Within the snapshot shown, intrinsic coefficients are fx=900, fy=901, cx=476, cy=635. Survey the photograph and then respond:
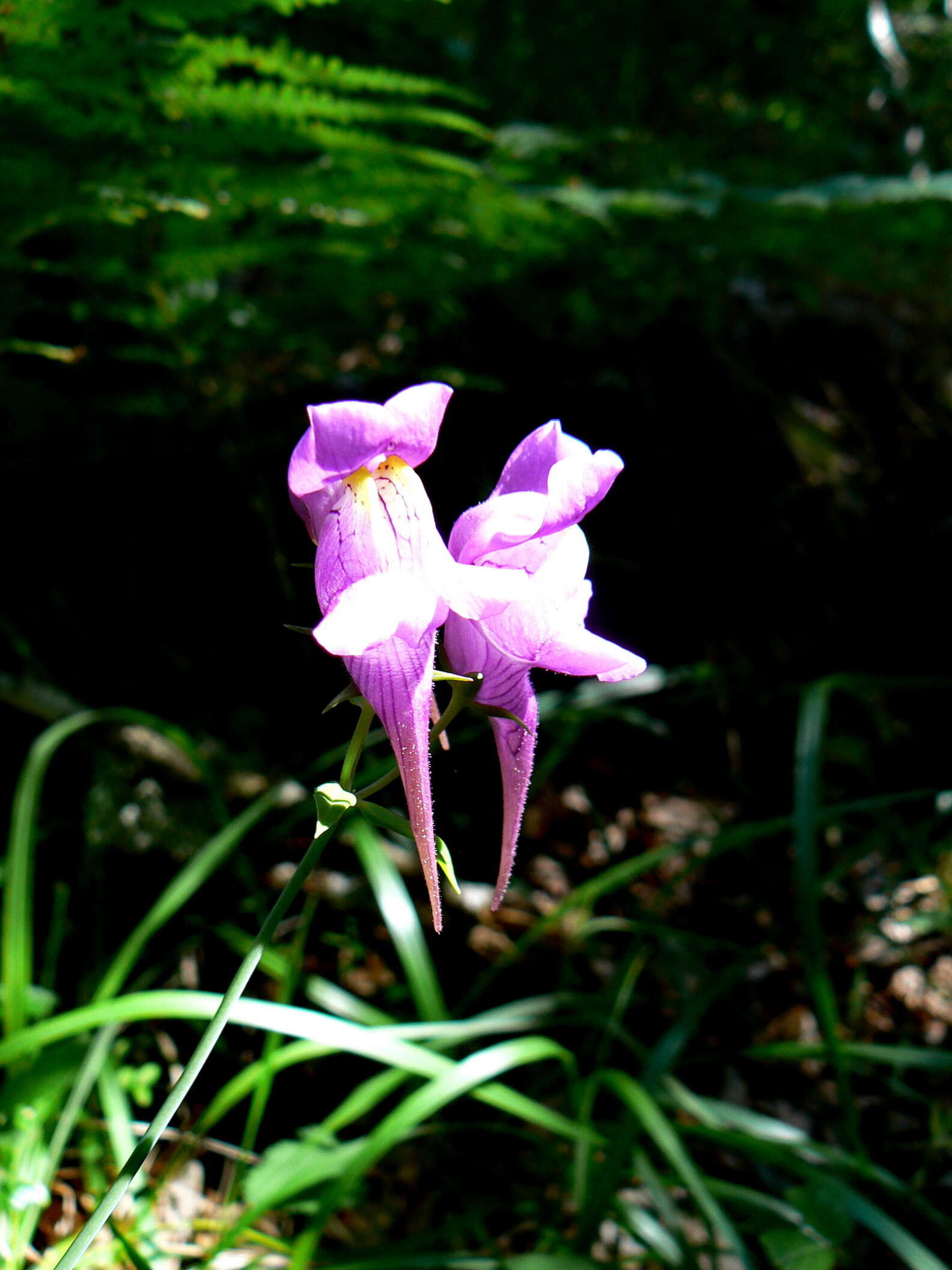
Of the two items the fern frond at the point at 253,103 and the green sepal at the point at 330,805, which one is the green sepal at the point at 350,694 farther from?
the fern frond at the point at 253,103

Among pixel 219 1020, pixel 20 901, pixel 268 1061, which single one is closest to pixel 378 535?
pixel 219 1020

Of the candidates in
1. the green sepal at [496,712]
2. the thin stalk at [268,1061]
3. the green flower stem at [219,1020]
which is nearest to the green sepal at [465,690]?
the green sepal at [496,712]

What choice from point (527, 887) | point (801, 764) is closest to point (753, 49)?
point (801, 764)

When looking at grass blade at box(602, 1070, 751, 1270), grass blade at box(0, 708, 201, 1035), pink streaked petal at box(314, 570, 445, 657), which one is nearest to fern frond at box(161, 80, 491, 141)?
grass blade at box(0, 708, 201, 1035)

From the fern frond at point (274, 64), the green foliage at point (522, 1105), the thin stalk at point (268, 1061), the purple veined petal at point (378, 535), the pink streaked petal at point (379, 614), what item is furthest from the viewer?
the fern frond at point (274, 64)

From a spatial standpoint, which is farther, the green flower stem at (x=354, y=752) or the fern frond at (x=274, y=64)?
the fern frond at (x=274, y=64)

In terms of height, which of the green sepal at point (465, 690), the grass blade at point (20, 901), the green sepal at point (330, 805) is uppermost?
the green sepal at point (465, 690)
